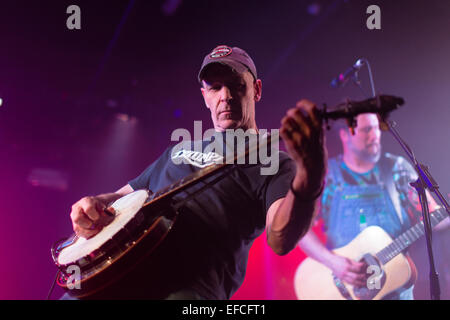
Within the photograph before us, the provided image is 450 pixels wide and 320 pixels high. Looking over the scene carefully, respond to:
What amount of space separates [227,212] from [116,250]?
1.94 feet

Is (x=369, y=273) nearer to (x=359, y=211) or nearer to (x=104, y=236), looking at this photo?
(x=359, y=211)

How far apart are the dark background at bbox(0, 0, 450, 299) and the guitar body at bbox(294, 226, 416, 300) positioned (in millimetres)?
246

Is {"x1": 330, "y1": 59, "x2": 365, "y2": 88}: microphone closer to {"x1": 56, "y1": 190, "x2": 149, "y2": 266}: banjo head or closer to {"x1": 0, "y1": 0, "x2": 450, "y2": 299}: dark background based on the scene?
{"x1": 0, "y1": 0, "x2": 450, "y2": 299}: dark background

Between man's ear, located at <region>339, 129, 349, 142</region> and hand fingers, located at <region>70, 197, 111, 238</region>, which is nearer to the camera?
hand fingers, located at <region>70, 197, 111, 238</region>

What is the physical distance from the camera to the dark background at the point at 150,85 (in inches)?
161

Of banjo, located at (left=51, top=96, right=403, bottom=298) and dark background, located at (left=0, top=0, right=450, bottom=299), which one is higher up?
dark background, located at (left=0, top=0, right=450, bottom=299)

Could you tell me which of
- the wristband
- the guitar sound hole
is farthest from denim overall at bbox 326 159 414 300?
the wristband

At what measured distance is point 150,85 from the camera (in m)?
5.25

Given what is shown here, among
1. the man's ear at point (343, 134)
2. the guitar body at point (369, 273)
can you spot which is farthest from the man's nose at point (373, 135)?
the guitar body at point (369, 273)

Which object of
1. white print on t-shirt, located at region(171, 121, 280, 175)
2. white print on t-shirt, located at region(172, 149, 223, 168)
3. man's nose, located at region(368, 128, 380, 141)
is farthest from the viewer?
man's nose, located at region(368, 128, 380, 141)

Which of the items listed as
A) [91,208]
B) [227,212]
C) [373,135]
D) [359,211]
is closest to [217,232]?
[227,212]

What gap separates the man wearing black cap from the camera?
3.89 ft

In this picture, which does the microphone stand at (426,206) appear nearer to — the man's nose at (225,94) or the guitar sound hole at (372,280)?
the man's nose at (225,94)

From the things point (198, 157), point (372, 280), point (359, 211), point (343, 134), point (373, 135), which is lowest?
point (372, 280)
